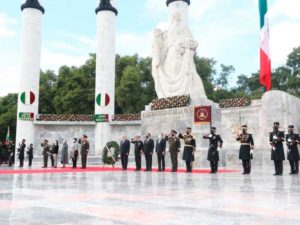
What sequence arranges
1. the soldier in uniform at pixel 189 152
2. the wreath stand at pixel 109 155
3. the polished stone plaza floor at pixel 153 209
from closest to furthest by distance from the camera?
the polished stone plaza floor at pixel 153 209 < the soldier in uniform at pixel 189 152 < the wreath stand at pixel 109 155

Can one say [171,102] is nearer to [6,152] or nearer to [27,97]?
[6,152]

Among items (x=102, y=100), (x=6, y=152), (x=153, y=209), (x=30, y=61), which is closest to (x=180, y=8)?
(x=102, y=100)

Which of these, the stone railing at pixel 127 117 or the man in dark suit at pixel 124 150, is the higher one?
the stone railing at pixel 127 117

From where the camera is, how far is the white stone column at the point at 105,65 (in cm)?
2891

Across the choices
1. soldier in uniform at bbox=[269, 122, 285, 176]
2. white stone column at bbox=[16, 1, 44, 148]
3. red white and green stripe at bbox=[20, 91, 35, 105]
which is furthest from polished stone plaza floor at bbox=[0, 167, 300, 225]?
red white and green stripe at bbox=[20, 91, 35, 105]

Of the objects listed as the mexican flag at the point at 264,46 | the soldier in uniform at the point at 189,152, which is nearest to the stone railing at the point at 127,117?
the mexican flag at the point at 264,46

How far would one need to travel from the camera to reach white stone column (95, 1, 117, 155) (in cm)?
2891

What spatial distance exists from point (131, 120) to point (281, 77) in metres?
25.2

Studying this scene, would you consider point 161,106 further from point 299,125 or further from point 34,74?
point 34,74

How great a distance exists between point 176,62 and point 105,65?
12680 mm

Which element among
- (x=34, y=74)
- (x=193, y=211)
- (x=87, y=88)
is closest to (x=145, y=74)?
(x=87, y=88)

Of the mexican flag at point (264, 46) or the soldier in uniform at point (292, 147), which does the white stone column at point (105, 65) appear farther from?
the soldier in uniform at point (292, 147)

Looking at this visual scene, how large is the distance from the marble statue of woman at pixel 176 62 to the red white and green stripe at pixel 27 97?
13948 mm

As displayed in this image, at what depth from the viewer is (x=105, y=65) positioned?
98.0 ft
